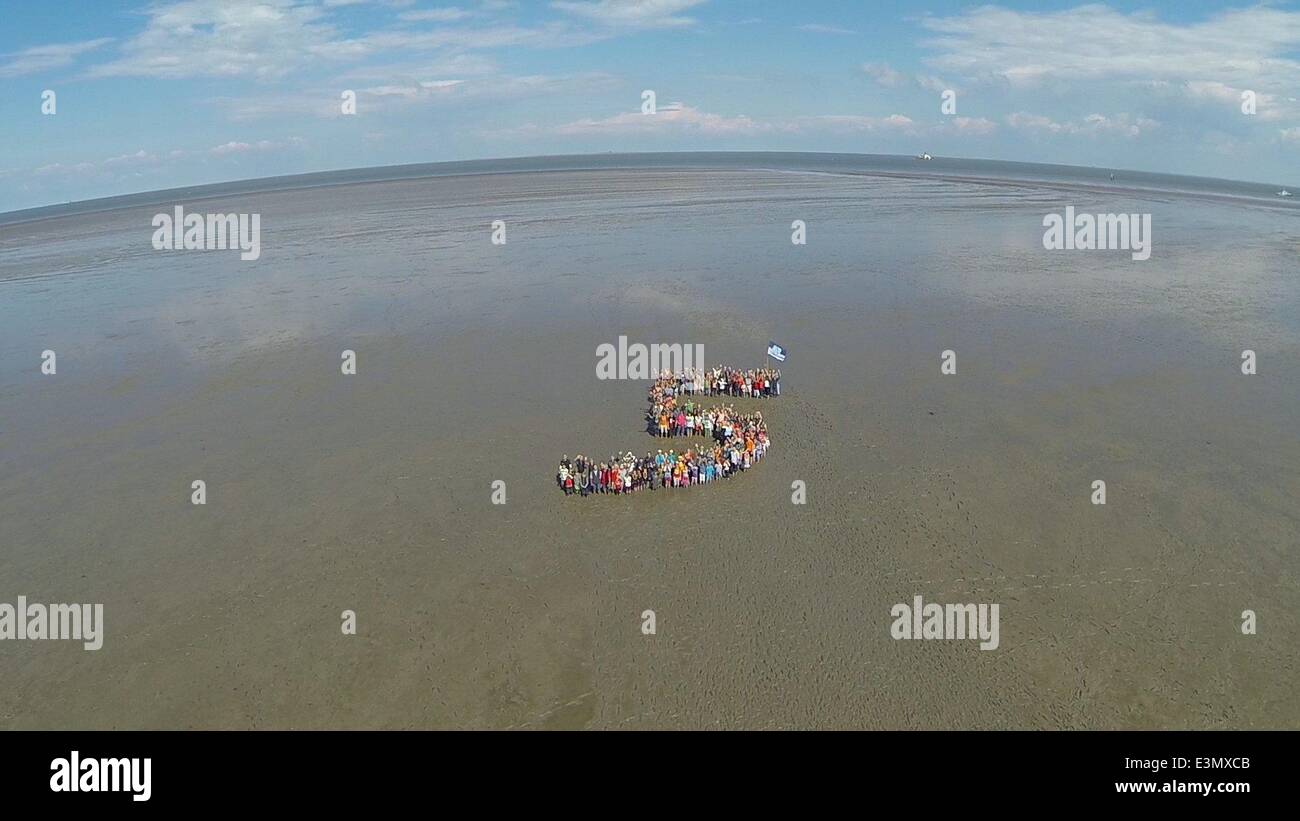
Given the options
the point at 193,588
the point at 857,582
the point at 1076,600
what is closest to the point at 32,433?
the point at 193,588
